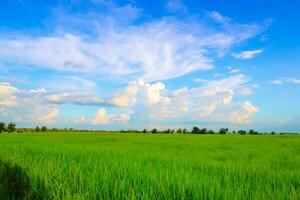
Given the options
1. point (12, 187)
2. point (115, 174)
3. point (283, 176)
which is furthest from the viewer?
point (283, 176)

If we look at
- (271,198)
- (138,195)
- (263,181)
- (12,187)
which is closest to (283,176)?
(263,181)

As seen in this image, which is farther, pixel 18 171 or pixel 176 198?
pixel 18 171

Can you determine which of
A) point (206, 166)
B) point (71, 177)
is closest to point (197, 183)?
point (71, 177)

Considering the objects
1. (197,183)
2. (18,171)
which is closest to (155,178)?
(197,183)

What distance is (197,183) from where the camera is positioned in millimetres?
3516

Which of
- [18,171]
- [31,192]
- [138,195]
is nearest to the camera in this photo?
[138,195]

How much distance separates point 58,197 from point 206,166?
333 centimetres

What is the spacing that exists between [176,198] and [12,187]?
270 centimetres

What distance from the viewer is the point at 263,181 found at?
4594 mm

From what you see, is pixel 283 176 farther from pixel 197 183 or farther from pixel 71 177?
pixel 71 177

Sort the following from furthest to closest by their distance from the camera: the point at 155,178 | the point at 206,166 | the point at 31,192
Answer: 1. the point at 206,166
2. the point at 31,192
3. the point at 155,178

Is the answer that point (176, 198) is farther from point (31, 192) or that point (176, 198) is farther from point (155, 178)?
point (31, 192)

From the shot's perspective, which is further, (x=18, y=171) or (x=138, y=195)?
(x=18, y=171)

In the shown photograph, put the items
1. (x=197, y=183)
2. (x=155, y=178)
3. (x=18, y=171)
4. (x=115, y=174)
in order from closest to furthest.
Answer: (x=197, y=183) < (x=155, y=178) < (x=115, y=174) < (x=18, y=171)
